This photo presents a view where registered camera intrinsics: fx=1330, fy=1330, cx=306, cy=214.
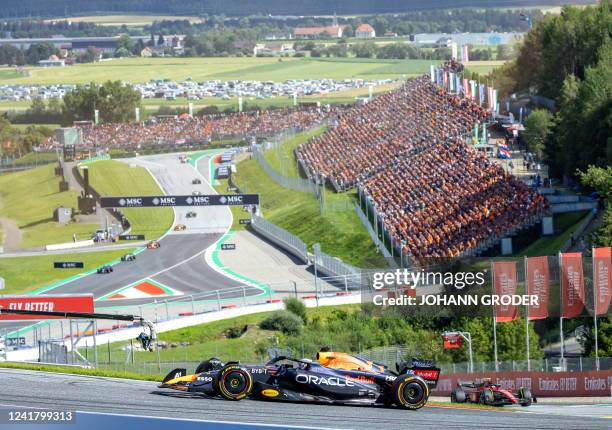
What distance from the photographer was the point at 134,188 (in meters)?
98.8

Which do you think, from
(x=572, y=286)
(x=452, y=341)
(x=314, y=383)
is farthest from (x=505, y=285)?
(x=314, y=383)

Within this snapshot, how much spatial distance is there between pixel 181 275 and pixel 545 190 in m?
18.4

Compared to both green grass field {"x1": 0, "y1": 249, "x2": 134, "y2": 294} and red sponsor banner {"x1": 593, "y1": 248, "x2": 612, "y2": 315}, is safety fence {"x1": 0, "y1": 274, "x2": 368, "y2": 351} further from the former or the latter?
red sponsor banner {"x1": 593, "y1": 248, "x2": 612, "y2": 315}

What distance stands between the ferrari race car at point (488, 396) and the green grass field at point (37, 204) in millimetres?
51404

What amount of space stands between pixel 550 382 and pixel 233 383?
14.1m

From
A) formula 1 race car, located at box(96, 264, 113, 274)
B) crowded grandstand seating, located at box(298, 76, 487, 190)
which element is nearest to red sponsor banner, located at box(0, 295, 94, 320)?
formula 1 race car, located at box(96, 264, 113, 274)

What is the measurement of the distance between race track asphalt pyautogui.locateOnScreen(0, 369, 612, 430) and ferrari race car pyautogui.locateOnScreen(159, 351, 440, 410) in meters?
0.20

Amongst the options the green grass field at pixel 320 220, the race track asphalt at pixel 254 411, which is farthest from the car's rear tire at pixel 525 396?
the green grass field at pixel 320 220

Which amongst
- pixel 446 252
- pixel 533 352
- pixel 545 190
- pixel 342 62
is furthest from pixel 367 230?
pixel 342 62

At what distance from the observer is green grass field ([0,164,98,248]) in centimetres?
8312

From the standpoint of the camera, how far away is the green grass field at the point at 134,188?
269 feet

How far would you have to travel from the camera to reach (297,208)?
7600 cm

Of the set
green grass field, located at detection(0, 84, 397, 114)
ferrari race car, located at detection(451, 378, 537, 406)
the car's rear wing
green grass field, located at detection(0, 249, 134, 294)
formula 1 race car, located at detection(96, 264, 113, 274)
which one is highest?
the car's rear wing

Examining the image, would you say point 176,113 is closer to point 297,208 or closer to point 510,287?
point 297,208
